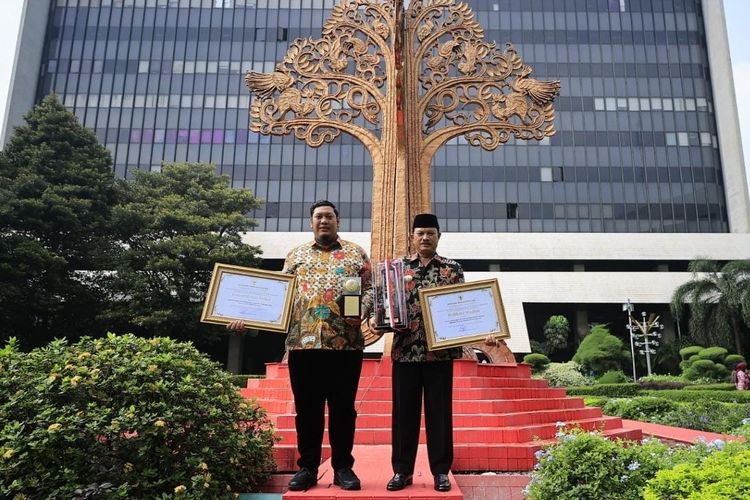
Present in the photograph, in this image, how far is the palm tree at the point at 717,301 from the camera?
23.5 meters

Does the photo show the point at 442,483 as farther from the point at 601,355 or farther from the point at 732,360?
the point at 732,360

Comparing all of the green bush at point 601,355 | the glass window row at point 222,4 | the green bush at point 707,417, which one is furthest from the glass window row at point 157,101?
the green bush at point 707,417

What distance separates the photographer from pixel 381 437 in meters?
4.69

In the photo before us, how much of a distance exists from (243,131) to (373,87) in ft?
91.1

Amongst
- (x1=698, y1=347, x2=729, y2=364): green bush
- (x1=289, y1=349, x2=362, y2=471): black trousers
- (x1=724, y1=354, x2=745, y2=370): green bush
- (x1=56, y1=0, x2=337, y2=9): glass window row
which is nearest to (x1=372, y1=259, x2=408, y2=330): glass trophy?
(x1=289, y1=349, x2=362, y2=471): black trousers

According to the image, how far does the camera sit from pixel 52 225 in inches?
714

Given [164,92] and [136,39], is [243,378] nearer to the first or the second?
[164,92]

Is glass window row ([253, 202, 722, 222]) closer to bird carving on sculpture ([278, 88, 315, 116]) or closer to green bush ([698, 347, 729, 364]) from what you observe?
green bush ([698, 347, 729, 364])

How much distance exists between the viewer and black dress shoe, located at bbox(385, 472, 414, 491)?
9.70 feet

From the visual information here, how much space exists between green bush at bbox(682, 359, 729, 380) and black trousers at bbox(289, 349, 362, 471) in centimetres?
2075

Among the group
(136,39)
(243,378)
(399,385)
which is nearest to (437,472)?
(399,385)

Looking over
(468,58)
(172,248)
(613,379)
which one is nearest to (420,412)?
(468,58)

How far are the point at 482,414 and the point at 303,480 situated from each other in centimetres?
232

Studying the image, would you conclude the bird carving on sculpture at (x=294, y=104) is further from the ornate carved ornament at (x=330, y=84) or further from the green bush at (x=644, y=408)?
the green bush at (x=644, y=408)
